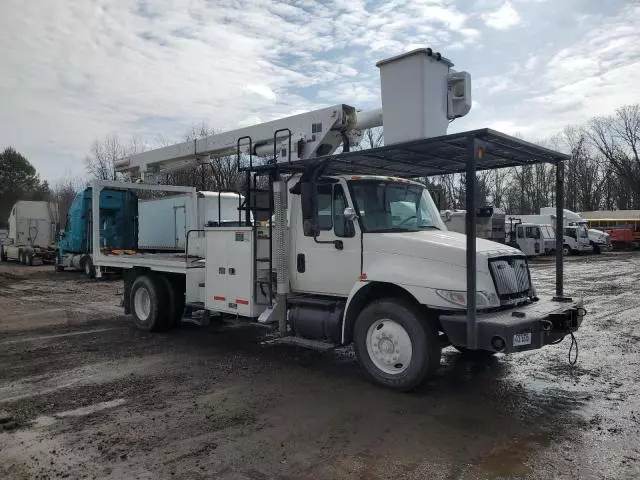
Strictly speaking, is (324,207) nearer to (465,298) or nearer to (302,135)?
(302,135)

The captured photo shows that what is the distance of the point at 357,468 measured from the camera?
420 cm

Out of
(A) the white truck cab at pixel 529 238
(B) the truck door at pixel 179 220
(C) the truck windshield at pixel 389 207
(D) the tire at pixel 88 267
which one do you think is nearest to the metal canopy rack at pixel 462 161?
(C) the truck windshield at pixel 389 207

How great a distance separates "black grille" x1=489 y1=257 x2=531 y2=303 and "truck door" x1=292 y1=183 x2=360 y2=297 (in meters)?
1.68

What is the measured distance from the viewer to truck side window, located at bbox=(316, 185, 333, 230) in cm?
702

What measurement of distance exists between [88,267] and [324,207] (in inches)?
716

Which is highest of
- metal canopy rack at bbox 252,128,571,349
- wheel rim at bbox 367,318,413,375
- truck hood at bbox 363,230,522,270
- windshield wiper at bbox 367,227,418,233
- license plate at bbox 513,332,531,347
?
metal canopy rack at bbox 252,128,571,349

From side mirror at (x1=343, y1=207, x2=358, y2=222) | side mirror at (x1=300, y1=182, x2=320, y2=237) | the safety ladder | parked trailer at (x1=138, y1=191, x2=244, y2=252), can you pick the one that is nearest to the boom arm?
the safety ladder

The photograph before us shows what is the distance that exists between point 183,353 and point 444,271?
447 centimetres

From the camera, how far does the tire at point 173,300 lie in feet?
31.8

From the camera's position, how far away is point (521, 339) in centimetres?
537

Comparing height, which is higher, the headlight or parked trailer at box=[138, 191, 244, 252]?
parked trailer at box=[138, 191, 244, 252]

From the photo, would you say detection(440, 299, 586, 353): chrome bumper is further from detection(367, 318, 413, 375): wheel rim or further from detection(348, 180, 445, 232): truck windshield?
detection(348, 180, 445, 232): truck windshield

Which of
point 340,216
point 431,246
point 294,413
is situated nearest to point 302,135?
point 340,216

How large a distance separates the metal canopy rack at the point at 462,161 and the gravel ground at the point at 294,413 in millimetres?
1056
